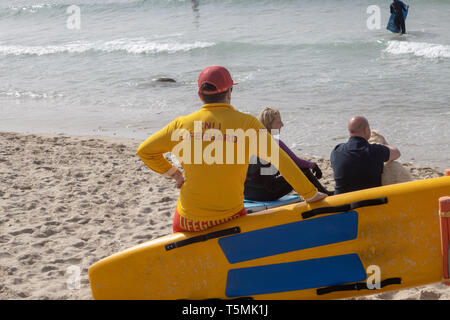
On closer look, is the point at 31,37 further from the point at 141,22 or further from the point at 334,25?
the point at 334,25

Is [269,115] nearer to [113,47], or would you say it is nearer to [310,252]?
[310,252]

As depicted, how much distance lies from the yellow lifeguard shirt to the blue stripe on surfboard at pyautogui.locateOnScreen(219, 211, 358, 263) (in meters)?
0.29

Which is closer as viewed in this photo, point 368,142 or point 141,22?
point 368,142

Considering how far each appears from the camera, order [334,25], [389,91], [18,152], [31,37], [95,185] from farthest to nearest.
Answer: [31,37]
[334,25]
[389,91]
[18,152]
[95,185]

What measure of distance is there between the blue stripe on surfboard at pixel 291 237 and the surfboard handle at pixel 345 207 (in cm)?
3

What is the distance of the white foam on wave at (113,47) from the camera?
60.0 feet

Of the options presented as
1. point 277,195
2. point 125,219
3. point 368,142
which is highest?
point 368,142

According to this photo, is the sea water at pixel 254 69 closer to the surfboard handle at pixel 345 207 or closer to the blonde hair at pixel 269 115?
the blonde hair at pixel 269 115

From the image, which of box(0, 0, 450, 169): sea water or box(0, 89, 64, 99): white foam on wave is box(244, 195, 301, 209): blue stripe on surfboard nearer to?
box(0, 0, 450, 169): sea water

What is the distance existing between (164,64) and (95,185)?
10506 millimetres

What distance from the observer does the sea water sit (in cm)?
934

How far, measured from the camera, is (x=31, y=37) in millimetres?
23719

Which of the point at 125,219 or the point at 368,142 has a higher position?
the point at 368,142
